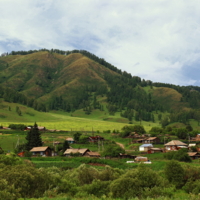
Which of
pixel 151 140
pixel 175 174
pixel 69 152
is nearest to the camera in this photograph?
pixel 175 174

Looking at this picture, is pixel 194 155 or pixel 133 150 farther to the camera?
pixel 133 150

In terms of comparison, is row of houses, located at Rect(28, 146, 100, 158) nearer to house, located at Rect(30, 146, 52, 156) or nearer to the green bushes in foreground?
house, located at Rect(30, 146, 52, 156)

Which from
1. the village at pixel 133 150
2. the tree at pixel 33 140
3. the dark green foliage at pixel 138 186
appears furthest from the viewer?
the tree at pixel 33 140

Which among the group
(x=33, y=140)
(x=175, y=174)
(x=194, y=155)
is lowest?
(x=194, y=155)

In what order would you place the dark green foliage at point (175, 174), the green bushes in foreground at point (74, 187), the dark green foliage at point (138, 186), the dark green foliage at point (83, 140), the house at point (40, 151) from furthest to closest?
the dark green foliage at point (83, 140) < the house at point (40, 151) < the dark green foliage at point (175, 174) < the dark green foliage at point (138, 186) < the green bushes in foreground at point (74, 187)

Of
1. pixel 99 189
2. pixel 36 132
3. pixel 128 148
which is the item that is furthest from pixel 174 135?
pixel 99 189

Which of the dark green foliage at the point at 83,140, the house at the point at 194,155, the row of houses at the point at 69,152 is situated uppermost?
the dark green foliage at the point at 83,140

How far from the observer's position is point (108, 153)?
78.3m

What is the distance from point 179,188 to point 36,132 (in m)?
62.1

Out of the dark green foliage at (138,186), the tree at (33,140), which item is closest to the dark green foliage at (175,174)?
the dark green foliage at (138,186)

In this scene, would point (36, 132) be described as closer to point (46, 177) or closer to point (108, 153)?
point (108, 153)

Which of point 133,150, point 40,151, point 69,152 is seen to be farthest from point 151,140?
point 40,151

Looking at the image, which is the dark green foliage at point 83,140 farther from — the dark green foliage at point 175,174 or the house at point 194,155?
the dark green foliage at point 175,174

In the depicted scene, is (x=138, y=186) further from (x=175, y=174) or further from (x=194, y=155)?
(x=194, y=155)
